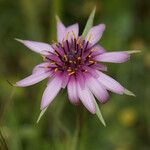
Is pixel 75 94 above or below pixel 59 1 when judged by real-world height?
below

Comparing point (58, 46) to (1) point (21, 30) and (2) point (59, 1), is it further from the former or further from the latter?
(1) point (21, 30)

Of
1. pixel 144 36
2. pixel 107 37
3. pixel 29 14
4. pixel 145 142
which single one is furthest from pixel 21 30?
pixel 145 142

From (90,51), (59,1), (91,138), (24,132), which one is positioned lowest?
(91,138)

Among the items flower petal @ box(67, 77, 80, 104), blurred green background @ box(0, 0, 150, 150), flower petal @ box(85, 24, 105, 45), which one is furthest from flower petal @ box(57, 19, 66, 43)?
blurred green background @ box(0, 0, 150, 150)

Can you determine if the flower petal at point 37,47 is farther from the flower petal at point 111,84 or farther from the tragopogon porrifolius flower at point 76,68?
the flower petal at point 111,84

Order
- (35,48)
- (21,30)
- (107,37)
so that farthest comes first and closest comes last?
1. (21,30)
2. (107,37)
3. (35,48)

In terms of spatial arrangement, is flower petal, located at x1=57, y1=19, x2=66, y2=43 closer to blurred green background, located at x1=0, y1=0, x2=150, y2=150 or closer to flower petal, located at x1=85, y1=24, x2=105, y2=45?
flower petal, located at x1=85, y1=24, x2=105, y2=45

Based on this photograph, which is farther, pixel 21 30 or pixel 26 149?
pixel 21 30
